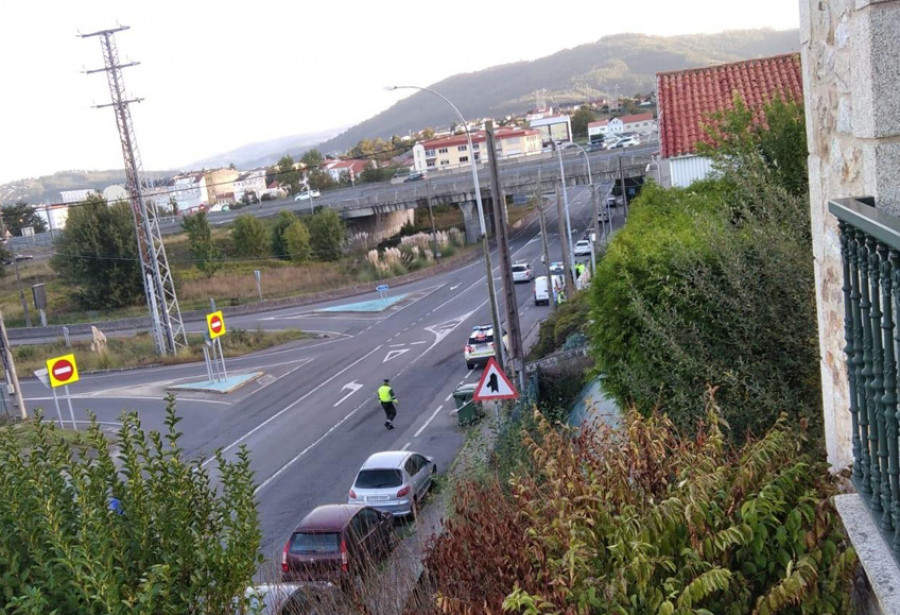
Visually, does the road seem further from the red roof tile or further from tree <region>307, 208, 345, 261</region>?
tree <region>307, 208, 345, 261</region>

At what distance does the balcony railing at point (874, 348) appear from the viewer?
284 cm

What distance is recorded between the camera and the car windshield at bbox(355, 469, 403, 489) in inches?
623

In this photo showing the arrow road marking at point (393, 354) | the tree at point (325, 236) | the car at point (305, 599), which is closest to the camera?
the car at point (305, 599)

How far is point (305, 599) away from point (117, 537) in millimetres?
2725

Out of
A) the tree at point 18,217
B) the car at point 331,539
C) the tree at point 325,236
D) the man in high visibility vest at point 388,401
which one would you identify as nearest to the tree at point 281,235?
the tree at point 325,236

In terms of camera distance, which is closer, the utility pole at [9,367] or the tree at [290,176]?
the utility pole at [9,367]

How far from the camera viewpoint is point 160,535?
484 centimetres

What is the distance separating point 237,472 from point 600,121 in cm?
15567

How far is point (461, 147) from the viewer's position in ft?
492

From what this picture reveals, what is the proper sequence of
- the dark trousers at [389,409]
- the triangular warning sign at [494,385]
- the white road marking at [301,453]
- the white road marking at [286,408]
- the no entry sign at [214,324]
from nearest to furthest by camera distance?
the triangular warning sign at [494,385] → the white road marking at [301,453] → the dark trousers at [389,409] → the white road marking at [286,408] → the no entry sign at [214,324]

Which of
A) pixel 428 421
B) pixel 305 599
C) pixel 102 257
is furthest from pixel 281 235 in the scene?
pixel 305 599

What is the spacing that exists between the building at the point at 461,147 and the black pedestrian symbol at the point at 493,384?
122m

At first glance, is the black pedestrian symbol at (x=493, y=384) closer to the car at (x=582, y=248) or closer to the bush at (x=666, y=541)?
the bush at (x=666, y=541)

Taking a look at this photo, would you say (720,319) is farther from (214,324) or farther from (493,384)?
(214,324)
